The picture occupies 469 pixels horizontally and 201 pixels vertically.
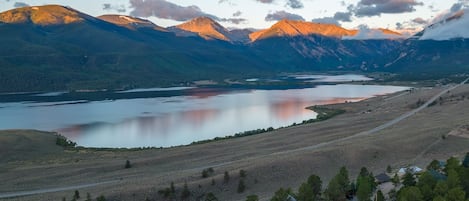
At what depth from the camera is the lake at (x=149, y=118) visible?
283 ft

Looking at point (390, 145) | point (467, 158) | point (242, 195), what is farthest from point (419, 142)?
point (242, 195)

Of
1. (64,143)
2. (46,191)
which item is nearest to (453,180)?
(46,191)

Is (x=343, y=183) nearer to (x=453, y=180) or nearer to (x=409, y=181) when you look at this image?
(x=409, y=181)

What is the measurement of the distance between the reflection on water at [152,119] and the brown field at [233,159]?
42.7 feet

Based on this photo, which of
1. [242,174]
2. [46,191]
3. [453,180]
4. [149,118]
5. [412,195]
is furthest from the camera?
[149,118]

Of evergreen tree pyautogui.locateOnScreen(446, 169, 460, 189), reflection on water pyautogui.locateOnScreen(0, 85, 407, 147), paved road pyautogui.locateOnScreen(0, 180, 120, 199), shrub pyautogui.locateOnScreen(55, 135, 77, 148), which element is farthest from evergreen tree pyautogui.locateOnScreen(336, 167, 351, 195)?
shrub pyautogui.locateOnScreen(55, 135, 77, 148)

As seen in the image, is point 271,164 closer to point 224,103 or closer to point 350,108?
point 350,108

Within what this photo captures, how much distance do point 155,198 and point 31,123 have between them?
74.0 metres

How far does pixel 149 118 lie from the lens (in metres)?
110

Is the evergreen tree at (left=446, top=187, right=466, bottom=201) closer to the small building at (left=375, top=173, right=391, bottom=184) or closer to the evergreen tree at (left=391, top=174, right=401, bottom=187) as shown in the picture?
the evergreen tree at (left=391, top=174, right=401, bottom=187)

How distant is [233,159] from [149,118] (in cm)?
5635

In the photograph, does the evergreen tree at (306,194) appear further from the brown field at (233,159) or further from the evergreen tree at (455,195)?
the evergreen tree at (455,195)

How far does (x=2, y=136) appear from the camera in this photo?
76875mm

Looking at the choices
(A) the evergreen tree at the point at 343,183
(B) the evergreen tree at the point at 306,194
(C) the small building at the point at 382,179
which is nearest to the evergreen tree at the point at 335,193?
(A) the evergreen tree at the point at 343,183
